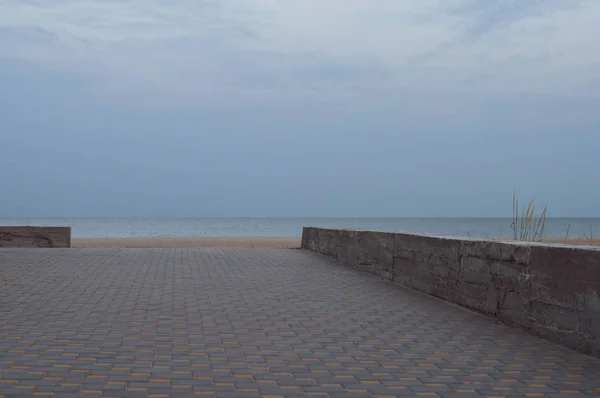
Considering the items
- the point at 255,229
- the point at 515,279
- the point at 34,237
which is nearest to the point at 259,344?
the point at 515,279

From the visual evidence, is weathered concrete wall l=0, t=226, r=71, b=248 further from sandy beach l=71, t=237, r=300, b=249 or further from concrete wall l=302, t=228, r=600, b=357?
concrete wall l=302, t=228, r=600, b=357

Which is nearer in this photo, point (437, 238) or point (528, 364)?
point (528, 364)

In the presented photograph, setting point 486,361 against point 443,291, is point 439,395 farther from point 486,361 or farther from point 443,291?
point 443,291

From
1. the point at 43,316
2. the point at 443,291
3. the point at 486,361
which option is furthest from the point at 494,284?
the point at 43,316

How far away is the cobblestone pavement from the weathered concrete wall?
9.67 meters

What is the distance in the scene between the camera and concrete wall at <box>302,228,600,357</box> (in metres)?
6.05

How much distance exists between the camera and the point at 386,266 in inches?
451

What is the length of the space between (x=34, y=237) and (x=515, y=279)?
53.0ft

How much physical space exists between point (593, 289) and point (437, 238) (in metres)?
3.51

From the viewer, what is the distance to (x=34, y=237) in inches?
800

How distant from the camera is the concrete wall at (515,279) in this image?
6055 mm

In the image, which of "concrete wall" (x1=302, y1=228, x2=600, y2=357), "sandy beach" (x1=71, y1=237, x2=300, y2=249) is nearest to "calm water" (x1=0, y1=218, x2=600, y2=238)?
"sandy beach" (x1=71, y1=237, x2=300, y2=249)

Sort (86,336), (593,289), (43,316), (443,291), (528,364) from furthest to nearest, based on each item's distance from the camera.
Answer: (443,291)
(43,316)
(86,336)
(593,289)
(528,364)

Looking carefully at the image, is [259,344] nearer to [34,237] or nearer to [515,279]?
[515,279]
